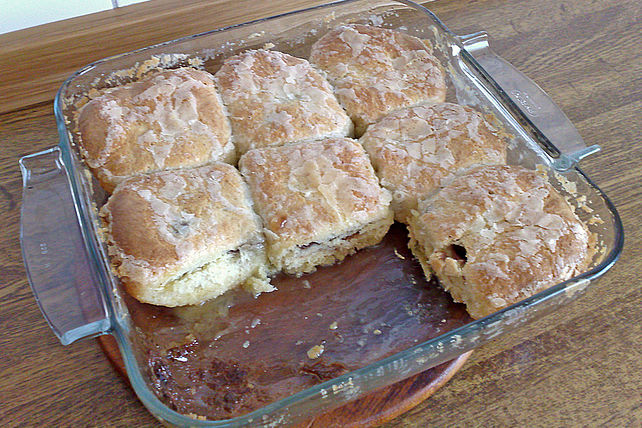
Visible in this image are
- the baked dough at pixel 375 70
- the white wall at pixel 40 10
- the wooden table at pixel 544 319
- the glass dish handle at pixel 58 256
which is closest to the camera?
the glass dish handle at pixel 58 256

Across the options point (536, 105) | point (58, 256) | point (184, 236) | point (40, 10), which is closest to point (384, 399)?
point (184, 236)

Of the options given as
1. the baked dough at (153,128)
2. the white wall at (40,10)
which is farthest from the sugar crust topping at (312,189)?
the white wall at (40,10)

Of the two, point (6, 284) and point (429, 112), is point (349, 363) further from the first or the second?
point (6, 284)

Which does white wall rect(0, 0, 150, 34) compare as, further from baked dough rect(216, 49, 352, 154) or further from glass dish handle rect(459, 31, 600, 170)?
glass dish handle rect(459, 31, 600, 170)

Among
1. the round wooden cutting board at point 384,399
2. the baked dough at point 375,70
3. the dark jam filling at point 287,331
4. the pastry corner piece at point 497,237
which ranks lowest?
the round wooden cutting board at point 384,399

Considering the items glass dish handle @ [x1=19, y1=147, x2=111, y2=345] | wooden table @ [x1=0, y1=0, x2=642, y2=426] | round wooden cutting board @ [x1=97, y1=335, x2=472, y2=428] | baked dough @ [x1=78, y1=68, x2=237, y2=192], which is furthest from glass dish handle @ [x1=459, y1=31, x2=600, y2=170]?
glass dish handle @ [x1=19, y1=147, x2=111, y2=345]

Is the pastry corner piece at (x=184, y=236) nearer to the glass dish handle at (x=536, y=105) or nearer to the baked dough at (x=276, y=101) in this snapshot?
the baked dough at (x=276, y=101)
